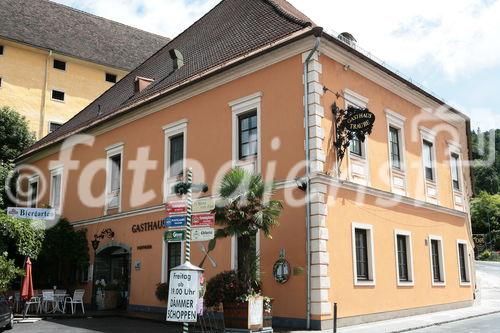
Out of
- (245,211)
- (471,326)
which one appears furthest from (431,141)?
(245,211)

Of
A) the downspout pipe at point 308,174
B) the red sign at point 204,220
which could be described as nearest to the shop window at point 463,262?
the downspout pipe at point 308,174

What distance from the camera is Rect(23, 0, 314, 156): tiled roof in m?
16.8

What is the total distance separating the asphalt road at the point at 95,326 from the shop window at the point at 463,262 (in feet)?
39.9

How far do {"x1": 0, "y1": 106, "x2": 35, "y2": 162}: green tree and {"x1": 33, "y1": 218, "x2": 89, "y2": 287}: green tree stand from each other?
9250 mm

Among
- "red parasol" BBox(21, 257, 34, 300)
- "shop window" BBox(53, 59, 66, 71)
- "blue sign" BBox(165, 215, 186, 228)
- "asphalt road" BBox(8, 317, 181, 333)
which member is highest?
"shop window" BBox(53, 59, 66, 71)

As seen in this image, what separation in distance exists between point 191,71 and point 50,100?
1807cm

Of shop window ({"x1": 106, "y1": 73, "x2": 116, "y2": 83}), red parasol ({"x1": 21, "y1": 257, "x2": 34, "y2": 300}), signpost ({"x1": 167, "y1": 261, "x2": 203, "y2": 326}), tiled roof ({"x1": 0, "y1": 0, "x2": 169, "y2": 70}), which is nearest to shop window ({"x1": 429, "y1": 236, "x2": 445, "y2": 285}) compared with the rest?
signpost ({"x1": 167, "y1": 261, "x2": 203, "y2": 326})

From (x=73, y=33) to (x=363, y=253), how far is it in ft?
93.6

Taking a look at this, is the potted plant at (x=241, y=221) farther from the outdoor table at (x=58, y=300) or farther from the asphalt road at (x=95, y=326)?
the outdoor table at (x=58, y=300)

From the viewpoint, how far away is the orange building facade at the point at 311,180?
14.4 metres

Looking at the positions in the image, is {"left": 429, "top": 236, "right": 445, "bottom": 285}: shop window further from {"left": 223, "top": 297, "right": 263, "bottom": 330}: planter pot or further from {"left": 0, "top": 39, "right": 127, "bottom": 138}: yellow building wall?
{"left": 0, "top": 39, "right": 127, "bottom": 138}: yellow building wall

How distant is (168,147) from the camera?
63.4 ft

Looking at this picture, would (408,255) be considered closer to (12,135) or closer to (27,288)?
(27,288)

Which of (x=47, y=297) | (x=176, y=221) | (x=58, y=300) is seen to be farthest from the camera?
(x=58, y=300)
